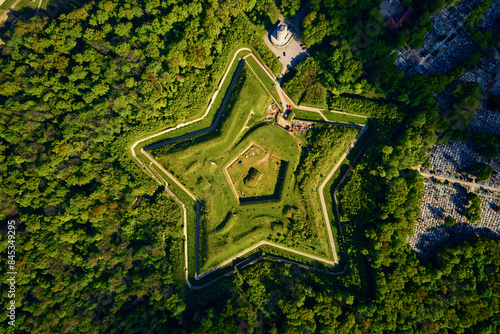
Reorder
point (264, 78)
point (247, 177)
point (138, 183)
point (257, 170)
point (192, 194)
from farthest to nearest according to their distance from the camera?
point (192, 194) → point (264, 78) → point (257, 170) → point (247, 177) → point (138, 183)

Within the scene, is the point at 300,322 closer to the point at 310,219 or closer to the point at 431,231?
the point at 310,219

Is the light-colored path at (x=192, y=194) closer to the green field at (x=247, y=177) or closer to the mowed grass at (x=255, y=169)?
the green field at (x=247, y=177)

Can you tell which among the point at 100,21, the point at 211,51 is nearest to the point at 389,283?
the point at 211,51

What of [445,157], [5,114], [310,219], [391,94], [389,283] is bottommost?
[389,283]

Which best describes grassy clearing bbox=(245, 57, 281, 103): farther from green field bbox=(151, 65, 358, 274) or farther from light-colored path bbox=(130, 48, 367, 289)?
green field bbox=(151, 65, 358, 274)

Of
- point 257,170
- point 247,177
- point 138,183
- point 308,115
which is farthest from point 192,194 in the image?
point 308,115

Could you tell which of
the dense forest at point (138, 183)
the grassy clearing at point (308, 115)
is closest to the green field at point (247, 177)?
the grassy clearing at point (308, 115)

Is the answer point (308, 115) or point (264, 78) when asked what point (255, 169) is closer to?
point (308, 115)
